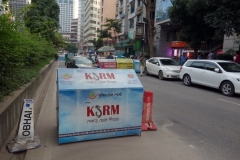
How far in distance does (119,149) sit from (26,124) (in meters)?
1.75

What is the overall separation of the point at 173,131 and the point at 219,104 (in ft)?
12.4

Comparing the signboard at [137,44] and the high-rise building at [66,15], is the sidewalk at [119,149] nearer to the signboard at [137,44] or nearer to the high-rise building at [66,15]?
the signboard at [137,44]

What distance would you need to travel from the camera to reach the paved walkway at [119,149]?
3.66 metres

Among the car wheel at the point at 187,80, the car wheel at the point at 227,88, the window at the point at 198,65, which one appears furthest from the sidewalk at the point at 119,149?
the car wheel at the point at 187,80

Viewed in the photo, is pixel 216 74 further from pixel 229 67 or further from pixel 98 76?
pixel 98 76

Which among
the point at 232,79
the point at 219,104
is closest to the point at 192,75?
the point at 232,79

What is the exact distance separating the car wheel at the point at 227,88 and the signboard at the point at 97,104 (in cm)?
682

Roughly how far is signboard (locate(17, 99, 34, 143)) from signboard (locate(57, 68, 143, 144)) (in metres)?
0.57

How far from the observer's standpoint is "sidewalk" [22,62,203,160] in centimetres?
366

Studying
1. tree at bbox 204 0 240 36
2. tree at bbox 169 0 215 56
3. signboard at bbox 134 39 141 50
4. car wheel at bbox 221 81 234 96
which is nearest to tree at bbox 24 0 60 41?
tree at bbox 169 0 215 56

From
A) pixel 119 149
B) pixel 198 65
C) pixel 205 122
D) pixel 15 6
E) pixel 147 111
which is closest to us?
pixel 119 149

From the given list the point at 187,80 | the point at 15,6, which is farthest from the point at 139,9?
the point at 187,80

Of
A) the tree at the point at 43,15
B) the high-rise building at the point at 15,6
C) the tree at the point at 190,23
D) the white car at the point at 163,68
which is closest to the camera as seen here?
the high-rise building at the point at 15,6

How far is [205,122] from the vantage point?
5.72 metres
